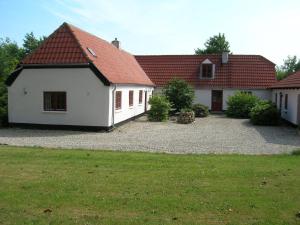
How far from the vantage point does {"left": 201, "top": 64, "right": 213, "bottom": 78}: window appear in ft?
114

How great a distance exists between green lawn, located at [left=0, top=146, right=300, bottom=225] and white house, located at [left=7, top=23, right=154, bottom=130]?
803 centimetres

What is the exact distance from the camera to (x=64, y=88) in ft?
61.9

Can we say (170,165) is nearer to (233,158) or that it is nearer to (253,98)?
(233,158)

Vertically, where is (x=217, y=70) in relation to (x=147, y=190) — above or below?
above

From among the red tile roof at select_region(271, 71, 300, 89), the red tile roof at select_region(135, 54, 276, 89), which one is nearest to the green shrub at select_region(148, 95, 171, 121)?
the red tile roof at select_region(271, 71, 300, 89)

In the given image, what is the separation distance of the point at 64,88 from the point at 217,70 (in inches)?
785

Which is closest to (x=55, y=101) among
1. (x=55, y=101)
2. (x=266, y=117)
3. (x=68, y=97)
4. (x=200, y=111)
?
(x=55, y=101)

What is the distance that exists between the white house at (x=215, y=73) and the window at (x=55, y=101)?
16.3 m

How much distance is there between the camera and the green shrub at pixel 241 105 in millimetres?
28766

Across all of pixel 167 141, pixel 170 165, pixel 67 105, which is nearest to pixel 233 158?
pixel 170 165

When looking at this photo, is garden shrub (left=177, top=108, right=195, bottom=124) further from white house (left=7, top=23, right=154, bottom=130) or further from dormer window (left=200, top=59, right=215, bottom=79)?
dormer window (left=200, top=59, right=215, bottom=79)

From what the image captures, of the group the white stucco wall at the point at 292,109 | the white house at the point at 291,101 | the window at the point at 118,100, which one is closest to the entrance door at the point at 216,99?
the white house at the point at 291,101

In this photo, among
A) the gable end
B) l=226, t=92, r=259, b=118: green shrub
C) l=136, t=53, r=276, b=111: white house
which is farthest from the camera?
l=136, t=53, r=276, b=111: white house

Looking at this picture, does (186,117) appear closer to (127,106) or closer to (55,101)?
(127,106)
